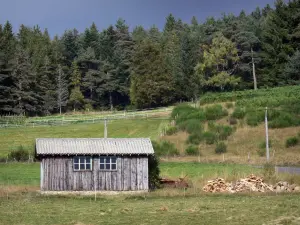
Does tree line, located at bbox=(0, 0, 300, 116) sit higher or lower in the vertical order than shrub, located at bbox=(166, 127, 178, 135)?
higher

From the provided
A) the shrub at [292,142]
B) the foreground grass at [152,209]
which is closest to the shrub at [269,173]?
the foreground grass at [152,209]

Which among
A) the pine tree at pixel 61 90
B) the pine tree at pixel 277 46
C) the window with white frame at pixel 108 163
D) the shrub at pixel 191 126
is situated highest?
the pine tree at pixel 277 46

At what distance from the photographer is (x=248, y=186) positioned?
36219mm

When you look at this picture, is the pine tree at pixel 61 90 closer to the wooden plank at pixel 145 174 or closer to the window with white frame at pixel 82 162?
the window with white frame at pixel 82 162

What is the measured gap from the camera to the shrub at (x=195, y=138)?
68.7 meters

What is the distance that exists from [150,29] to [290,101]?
81.6 m

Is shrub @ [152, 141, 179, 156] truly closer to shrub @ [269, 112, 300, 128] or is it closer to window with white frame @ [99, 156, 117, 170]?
shrub @ [269, 112, 300, 128]

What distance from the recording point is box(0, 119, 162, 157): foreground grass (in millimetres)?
74312

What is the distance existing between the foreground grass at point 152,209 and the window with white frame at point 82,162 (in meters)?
3.96

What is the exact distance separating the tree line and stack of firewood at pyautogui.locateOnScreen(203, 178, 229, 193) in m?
58.4

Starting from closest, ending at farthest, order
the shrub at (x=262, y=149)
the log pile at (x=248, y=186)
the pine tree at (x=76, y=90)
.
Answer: the log pile at (x=248, y=186) → the shrub at (x=262, y=149) → the pine tree at (x=76, y=90)

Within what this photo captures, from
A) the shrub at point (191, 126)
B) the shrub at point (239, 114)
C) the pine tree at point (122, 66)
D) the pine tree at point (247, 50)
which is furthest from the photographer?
the pine tree at point (122, 66)

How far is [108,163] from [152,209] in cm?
1165

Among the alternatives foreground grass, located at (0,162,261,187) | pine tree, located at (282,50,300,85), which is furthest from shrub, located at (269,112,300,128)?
pine tree, located at (282,50,300,85)
